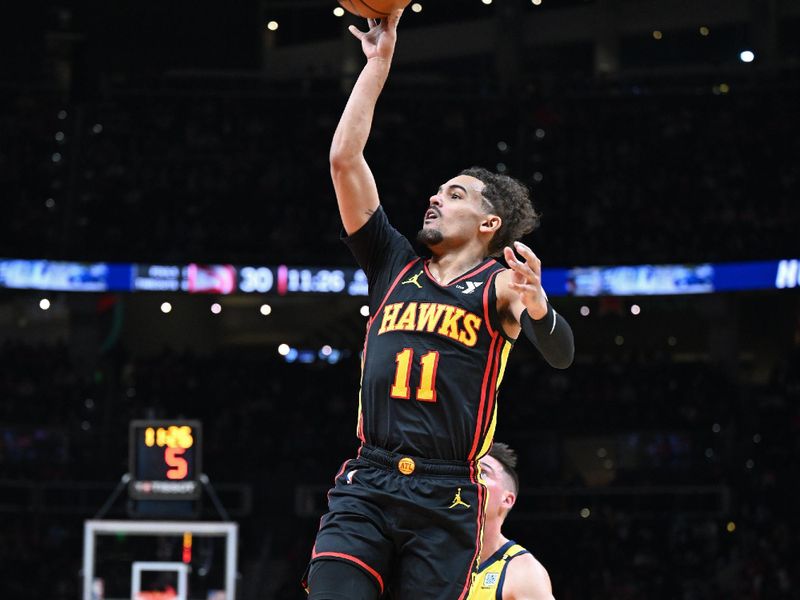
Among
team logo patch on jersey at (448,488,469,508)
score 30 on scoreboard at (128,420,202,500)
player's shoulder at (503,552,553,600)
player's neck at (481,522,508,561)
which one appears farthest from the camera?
score 30 on scoreboard at (128,420,202,500)

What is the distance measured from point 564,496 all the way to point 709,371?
409 centimetres

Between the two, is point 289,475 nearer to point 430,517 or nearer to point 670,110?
point 670,110

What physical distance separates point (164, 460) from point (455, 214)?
11.2m

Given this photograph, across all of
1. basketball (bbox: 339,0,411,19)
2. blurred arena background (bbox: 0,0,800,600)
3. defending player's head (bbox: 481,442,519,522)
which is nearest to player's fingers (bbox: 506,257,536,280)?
basketball (bbox: 339,0,411,19)

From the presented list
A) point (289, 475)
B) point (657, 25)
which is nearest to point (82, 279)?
point (289, 475)

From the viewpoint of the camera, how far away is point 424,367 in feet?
15.9

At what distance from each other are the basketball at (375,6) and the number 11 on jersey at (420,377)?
1.39m

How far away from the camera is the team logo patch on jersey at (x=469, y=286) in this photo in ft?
16.5

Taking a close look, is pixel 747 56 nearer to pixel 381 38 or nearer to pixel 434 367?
pixel 381 38

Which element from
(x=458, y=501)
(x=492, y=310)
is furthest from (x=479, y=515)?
(x=492, y=310)

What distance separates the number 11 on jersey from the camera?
4832 mm

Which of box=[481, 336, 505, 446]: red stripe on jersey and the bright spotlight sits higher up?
the bright spotlight

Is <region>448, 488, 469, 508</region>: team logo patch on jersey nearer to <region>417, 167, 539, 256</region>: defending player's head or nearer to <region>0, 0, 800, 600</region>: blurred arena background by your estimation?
<region>417, 167, 539, 256</region>: defending player's head

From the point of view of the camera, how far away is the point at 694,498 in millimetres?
22078
